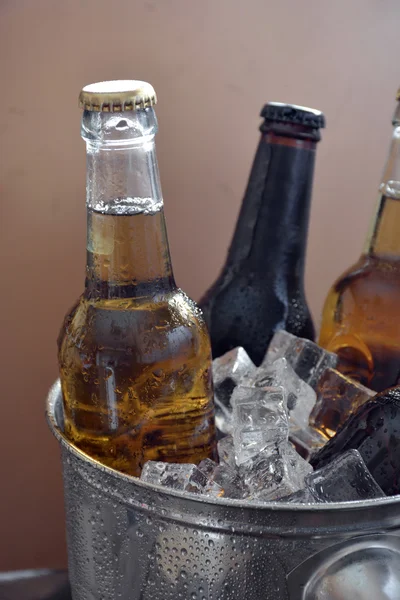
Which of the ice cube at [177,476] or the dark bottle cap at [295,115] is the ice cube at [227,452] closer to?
the ice cube at [177,476]

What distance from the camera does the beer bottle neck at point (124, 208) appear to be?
54 cm

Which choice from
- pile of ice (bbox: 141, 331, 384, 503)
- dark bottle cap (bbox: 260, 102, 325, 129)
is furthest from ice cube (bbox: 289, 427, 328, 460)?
dark bottle cap (bbox: 260, 102, 325, 129)

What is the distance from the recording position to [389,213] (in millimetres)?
734

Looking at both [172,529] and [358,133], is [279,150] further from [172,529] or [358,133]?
[172,529]

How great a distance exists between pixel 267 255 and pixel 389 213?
0.14 meters

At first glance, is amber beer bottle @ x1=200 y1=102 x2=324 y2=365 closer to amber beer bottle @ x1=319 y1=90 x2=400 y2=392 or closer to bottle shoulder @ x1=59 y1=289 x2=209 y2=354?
amber beer bottle @ x1=319 y1=90 x2=400 y2=392

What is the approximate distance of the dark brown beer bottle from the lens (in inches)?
22.0

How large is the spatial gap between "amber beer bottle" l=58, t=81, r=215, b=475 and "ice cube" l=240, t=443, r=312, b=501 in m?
0.06

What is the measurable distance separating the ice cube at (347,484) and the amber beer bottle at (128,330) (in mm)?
119

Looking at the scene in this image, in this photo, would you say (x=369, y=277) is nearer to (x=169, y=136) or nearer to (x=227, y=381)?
(x=227, y=381)

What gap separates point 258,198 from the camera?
2.59 feet

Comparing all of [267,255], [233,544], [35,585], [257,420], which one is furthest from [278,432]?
[35,585]

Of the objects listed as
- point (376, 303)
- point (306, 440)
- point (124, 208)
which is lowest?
point (306, 440)

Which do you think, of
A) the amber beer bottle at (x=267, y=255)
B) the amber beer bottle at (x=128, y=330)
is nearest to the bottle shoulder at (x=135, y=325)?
the amber beer bottle at (x=128, y=330)
